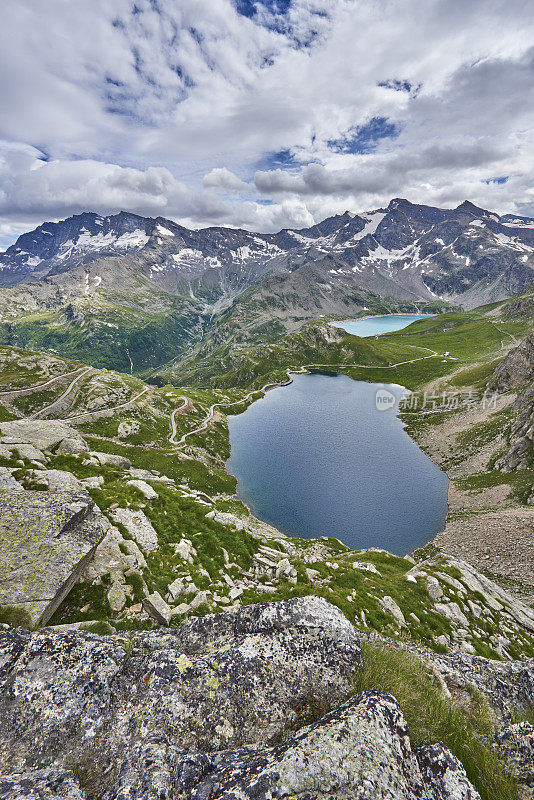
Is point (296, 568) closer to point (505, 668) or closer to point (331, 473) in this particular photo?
point (505, 668)

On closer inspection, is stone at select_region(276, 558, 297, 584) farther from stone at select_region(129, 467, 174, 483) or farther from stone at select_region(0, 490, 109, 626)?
stone at select_region(129, 467, 174, 483)

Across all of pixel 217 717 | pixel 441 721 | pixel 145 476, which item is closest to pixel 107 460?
pixel 145 476

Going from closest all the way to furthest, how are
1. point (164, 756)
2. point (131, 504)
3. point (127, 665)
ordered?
point (164, 756)
point (127, 665)
point (131, 504)

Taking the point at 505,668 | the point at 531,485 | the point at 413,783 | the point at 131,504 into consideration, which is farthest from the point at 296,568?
the point at 531,485

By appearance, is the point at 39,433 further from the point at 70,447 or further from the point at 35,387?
the point at 35,387

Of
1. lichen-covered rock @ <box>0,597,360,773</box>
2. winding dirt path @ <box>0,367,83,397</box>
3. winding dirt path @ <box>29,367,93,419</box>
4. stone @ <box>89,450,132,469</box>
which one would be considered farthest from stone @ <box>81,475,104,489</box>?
winding dirt path @ <box>0,367,83,397</box>

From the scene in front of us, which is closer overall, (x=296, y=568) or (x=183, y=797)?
(x=183, y=797)

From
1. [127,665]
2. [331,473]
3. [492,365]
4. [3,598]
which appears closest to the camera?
[127,665]
